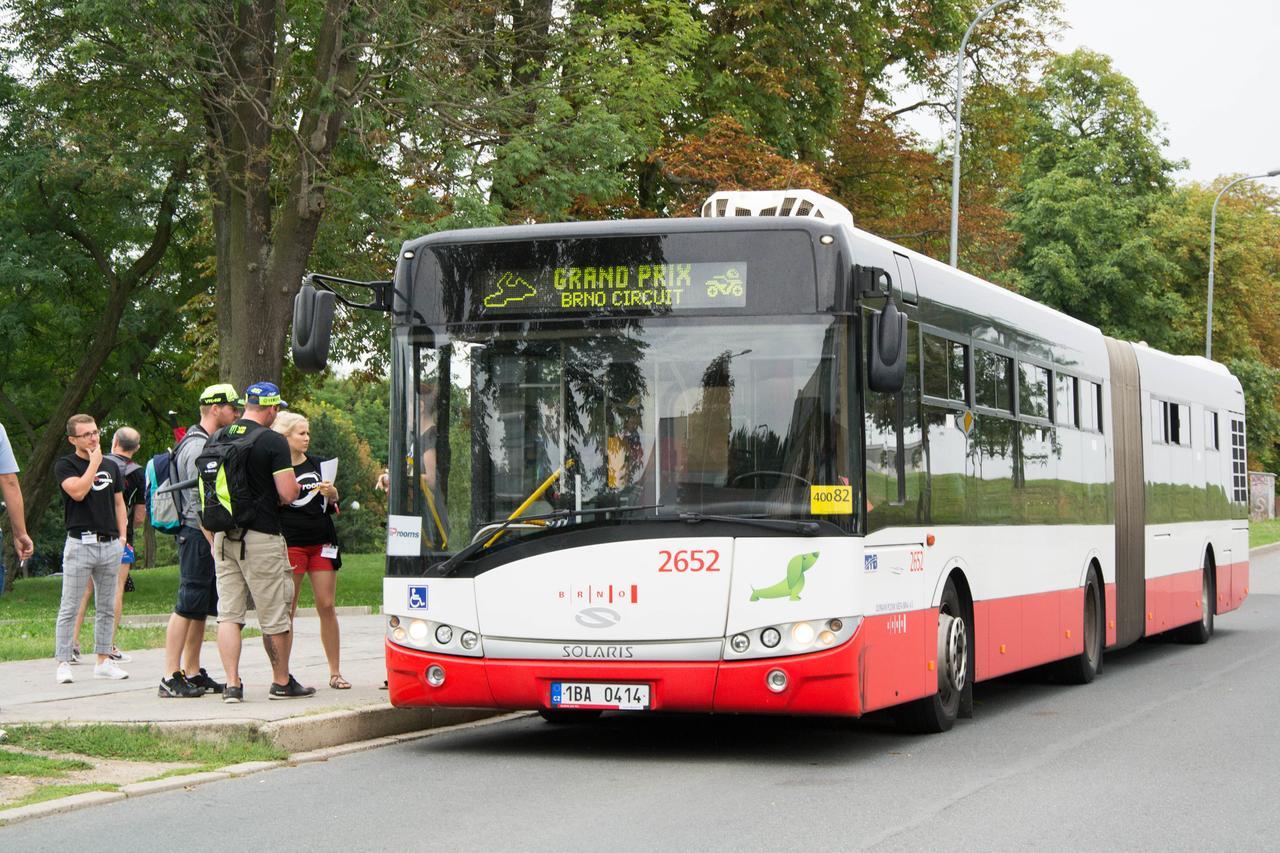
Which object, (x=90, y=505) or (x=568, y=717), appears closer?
A: (x=568, y=717)

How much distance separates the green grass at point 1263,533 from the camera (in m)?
48.4

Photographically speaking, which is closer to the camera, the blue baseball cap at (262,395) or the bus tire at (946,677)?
the blue baseball cap at (262,395)

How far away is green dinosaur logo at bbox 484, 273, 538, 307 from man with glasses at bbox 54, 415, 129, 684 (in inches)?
146

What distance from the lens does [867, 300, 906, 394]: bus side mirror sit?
9656mm

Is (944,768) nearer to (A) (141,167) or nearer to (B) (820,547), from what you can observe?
(B) (820,547)

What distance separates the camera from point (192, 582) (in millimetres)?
11594

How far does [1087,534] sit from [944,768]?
601 centimetres

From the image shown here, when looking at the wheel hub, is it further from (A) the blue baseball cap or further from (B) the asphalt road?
(A) the blue baseball cap

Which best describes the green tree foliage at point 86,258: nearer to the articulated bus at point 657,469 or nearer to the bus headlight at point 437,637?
the articulated bus at point 657,469

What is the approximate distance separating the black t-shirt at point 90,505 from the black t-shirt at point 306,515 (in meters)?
1.68

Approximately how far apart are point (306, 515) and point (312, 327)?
7.26 ft

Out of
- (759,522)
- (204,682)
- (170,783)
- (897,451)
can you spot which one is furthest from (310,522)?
(897,451)

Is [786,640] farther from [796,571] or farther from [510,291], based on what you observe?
[510,291]

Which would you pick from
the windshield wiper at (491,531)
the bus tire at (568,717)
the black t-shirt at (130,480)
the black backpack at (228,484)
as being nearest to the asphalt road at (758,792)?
the bus tire at (568,717)
